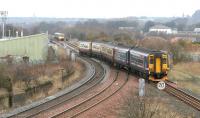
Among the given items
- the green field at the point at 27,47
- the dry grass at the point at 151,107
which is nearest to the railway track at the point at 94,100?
the dry grass at the point at 151,107

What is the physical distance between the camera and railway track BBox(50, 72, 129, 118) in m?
23.3

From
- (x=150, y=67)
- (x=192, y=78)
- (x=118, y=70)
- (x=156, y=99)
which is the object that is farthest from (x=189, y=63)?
(x=156, y=99)

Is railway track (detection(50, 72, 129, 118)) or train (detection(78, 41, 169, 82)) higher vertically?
train (detection(78, 41, 169, 82))

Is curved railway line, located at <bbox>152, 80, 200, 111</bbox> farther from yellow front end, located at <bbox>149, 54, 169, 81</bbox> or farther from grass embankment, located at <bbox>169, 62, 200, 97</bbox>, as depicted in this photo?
grass embankment, located at <bbox>169, 62, 200, 97</bbox>

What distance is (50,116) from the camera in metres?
22.5

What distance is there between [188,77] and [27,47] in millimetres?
20869

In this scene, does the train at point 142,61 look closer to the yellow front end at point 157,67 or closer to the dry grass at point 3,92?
the yellow front end at point 157,67

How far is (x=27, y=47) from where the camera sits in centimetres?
5581

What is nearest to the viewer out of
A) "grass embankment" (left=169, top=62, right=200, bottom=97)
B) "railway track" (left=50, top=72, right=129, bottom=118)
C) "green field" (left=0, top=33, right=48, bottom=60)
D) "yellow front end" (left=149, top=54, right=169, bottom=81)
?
"railway track" (left=50, top=72, right=129, bottom=118)

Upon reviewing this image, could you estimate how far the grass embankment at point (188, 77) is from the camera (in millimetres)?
41056

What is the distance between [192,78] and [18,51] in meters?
21.3

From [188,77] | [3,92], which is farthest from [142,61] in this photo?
[188,77]

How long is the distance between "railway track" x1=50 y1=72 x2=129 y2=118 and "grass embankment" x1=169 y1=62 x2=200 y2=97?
22.8 feet

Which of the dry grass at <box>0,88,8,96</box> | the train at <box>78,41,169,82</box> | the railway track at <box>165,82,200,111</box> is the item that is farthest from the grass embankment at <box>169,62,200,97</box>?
the dry grass at <box>0,88,8,96</box>
